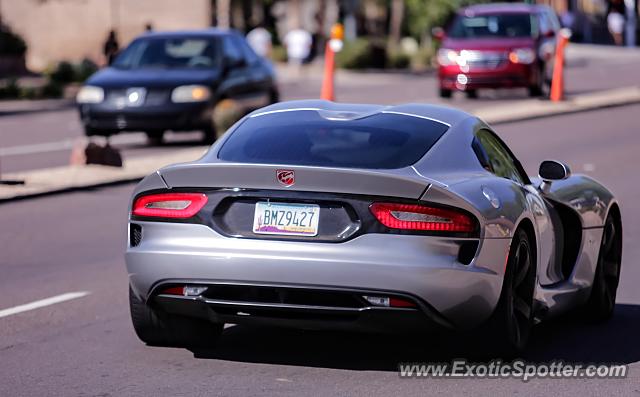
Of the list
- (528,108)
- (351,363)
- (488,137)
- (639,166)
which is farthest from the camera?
(528,108)

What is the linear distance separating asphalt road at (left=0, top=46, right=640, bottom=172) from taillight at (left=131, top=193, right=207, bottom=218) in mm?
13784

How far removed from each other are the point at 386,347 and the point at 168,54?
16.4 meters

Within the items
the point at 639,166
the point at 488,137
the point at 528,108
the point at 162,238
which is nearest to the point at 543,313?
the point at 488,137

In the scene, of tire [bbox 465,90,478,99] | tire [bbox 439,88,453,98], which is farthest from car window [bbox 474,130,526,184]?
tire [bbox 465,90,478,99]

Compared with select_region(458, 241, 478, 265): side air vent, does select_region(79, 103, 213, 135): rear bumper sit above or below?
below

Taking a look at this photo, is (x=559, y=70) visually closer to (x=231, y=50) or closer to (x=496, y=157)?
(x=231, y=50)

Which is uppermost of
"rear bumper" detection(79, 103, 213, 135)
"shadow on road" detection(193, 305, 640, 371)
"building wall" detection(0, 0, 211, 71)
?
"shadow on road" detection(193, 305, 640, 371)

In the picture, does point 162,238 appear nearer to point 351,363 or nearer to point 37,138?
point 351,363

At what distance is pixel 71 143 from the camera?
26031 mm

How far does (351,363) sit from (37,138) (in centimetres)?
1991

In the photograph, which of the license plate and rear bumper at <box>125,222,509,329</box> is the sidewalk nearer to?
rear bumper at <box>125,222,509,329</box>

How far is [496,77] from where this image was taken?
33.1m
